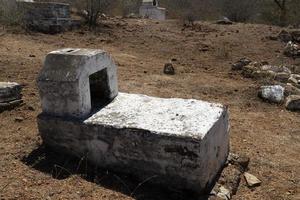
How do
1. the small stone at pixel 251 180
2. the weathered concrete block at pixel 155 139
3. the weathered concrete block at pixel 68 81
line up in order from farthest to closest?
the small stone at pixel 251 180, the weathered concrete block at pixel 68 81, the weathered concrete block at pixel 155 139

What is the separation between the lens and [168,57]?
392 inches

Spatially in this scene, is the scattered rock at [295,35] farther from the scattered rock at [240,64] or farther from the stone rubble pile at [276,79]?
the scattered rock at [240,64]

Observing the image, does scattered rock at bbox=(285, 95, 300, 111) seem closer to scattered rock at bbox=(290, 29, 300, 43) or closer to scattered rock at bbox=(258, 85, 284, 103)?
scattered rock at bbox=(258, 85, 284, 103)

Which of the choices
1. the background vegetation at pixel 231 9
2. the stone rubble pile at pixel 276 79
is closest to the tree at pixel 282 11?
the background vegetation at pixel 231 9

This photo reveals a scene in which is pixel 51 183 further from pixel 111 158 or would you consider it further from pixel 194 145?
pixel 194 145

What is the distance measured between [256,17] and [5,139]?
15.7 metres

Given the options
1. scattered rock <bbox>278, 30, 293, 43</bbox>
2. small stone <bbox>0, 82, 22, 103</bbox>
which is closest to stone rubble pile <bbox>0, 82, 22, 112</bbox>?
small stone <bbox>0, 82, 22, 103</bbox>

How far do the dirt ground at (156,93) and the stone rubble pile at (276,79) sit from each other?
0.16m

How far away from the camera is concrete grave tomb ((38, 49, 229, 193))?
3678 mm

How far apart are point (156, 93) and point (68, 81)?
3200 millimetres

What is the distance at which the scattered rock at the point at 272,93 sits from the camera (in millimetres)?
6941

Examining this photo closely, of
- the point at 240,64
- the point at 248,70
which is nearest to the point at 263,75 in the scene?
the point at 248,70

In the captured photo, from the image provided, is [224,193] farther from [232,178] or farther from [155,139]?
[155,139]

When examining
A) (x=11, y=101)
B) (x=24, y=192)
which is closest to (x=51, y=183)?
(x=24, y=192)
